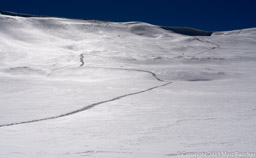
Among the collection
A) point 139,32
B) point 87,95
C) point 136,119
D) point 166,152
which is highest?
point 166,152

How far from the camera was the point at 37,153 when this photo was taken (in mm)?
1668

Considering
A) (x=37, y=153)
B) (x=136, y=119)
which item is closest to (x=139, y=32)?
(x=136, y=119)

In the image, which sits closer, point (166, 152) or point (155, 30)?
point (166, 152)

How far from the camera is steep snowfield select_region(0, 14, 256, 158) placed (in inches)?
71.1

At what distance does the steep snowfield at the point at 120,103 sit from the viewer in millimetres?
1807

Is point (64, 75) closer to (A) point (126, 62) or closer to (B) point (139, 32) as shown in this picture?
(A) point (126, 62)

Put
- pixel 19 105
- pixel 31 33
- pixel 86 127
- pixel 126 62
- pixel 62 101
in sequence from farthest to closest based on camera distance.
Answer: pixel 31 33
pixel 126 62
pixel 62 101
pixel 19 105
pixel 86 127

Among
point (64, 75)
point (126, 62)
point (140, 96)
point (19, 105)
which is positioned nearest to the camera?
point (19, 105)

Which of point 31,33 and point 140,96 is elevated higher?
point 140,96

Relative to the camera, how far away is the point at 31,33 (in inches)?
405

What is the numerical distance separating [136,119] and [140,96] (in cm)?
107

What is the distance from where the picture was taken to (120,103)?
10.0ft

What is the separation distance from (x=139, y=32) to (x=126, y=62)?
18.1 feet

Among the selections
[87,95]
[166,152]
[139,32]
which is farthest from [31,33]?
[166,152]
